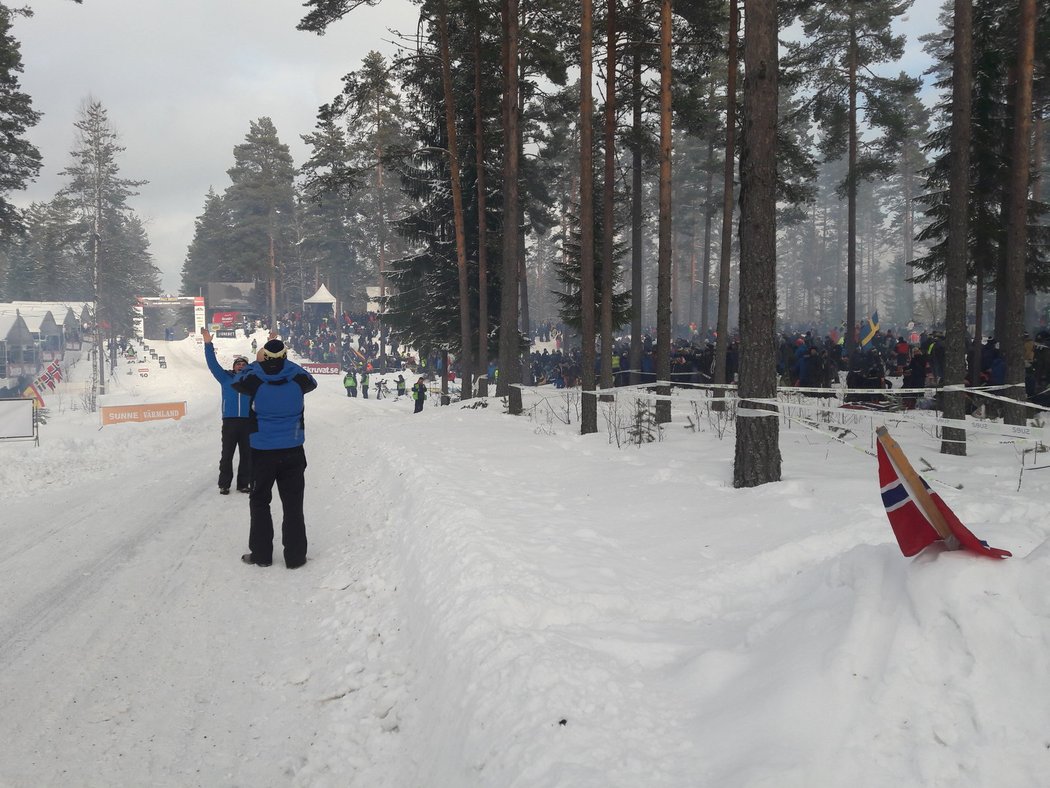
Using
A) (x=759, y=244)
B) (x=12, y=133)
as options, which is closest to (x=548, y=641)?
(x=759, y=244)

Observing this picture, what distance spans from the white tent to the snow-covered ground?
52280mm

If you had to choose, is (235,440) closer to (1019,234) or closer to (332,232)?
(1019,234)

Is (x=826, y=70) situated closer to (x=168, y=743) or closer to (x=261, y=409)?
(x=261, y=409)

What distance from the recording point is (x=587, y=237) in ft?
38.2

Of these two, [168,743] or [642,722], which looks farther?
[168,743]

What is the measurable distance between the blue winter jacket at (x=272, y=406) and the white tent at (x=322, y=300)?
5418cm

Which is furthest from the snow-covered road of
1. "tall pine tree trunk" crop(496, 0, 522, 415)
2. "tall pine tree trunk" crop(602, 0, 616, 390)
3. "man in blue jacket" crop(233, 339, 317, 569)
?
"tall pine tree trunk" crop(496, 0, 522, 415)

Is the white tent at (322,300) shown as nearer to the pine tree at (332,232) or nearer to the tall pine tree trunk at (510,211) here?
the pine tree at (332,232)

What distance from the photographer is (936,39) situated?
1683 inches

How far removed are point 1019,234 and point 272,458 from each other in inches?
475

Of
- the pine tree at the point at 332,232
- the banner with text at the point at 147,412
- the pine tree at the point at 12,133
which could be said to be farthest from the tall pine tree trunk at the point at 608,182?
the pine tree at the point at 332,232

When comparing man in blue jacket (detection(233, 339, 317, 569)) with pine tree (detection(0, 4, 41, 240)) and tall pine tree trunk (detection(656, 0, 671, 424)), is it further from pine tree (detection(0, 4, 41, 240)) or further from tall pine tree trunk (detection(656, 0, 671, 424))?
pine tree (detection(0, 4, 41, 240))

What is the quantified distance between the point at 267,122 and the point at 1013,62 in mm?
59815

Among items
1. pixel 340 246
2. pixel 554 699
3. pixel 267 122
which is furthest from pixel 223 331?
pixel 554 699
